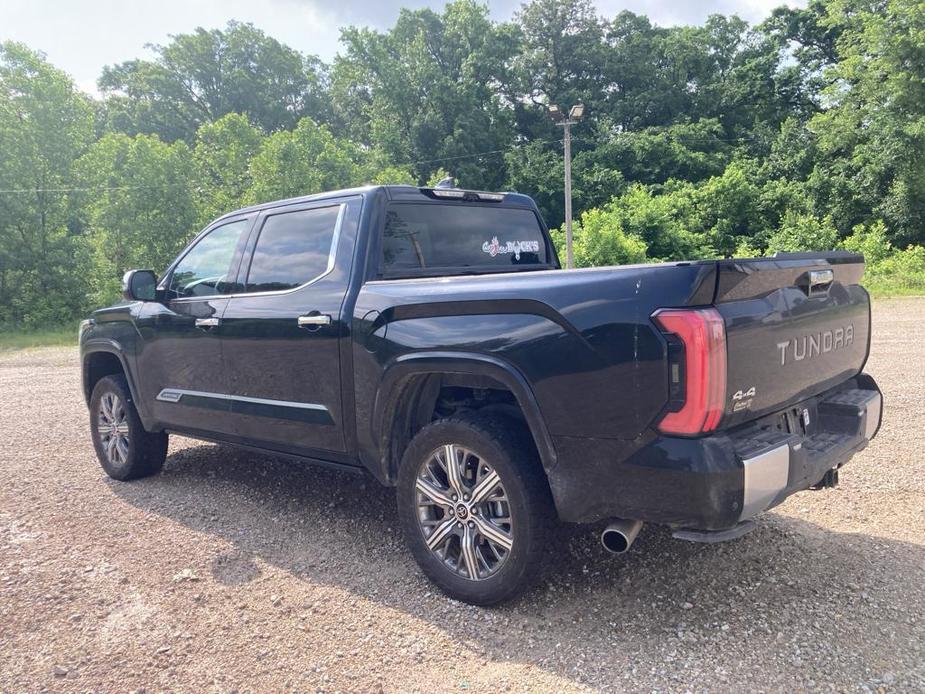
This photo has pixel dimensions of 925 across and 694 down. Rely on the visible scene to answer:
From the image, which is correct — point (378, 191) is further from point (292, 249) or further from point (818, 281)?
point (818, 281)

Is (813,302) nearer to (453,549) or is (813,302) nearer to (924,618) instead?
(924,618)

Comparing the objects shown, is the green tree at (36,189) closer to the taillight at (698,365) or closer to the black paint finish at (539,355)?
the black paint finish at (539,355)

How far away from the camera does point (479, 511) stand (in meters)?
3.03

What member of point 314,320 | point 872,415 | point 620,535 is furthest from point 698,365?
point 314,320

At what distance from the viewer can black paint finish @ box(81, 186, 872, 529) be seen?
2475mm

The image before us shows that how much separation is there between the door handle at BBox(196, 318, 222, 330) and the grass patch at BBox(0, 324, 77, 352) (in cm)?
1602

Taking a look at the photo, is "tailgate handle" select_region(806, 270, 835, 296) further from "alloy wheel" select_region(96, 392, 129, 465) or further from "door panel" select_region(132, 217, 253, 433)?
"alloy wheel" select_region(96, 392, 129, 465)

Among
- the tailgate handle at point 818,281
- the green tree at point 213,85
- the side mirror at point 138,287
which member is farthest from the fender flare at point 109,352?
the green tree at point 213,85

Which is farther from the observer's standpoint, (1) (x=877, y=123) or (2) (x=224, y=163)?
(2) (x=224, y=163)

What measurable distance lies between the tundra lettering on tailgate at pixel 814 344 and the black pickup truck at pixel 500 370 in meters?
0.01

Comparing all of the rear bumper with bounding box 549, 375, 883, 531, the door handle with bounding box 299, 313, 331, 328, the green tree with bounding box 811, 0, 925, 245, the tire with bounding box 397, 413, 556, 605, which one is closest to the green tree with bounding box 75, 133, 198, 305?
the door handle with bounding box 299, 313, 331, 328

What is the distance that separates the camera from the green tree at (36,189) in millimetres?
22547

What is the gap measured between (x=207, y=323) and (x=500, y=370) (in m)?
2.25

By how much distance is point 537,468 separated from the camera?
292 cm
